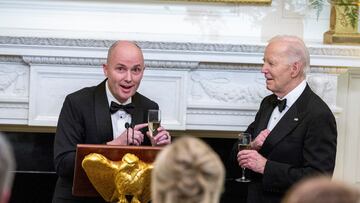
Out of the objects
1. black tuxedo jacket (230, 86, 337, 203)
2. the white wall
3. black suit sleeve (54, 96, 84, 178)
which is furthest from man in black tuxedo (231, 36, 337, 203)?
the white wall

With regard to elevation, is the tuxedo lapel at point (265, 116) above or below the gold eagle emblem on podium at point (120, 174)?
above

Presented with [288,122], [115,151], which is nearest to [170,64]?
[288,122]

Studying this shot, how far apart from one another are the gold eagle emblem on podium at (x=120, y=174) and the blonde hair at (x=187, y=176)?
1967 mm

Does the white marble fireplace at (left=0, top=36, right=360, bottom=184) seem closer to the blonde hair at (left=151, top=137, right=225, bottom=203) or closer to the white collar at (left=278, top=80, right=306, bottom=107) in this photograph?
the white collar at (left=278, top=80, right=306, bottom=107)

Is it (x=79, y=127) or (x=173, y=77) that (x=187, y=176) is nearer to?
(x=79, y=127)

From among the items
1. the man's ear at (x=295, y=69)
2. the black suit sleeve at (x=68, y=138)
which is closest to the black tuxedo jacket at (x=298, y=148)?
the man's ear at (x=295, y=69)

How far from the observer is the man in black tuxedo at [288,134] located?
185 inches

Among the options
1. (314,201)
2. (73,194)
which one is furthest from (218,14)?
(314,201)

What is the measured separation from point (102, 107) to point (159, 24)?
5.40 ft

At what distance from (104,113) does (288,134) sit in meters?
1.08

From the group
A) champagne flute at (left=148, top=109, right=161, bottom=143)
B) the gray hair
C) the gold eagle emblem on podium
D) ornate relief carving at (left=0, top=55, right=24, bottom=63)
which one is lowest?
the gold eagle emblem on podium

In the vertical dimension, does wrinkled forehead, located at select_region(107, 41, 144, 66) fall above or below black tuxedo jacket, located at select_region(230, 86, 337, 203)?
above

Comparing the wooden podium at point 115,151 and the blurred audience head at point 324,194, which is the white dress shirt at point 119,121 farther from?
the blurred audience head at point 324,194

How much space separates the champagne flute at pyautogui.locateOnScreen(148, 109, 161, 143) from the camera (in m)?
4.55
